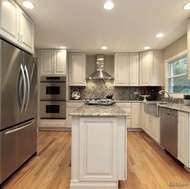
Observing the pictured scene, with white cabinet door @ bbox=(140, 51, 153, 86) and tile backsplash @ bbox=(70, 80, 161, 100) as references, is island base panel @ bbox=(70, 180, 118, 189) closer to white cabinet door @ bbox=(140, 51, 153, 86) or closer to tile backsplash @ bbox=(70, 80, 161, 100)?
white cabinet door @ bbox=(140, 51, 153, 86)

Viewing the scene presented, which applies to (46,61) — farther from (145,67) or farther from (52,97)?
(145,67)

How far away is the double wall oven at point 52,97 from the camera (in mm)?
4914

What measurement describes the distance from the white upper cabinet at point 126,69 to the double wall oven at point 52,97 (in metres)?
1.73

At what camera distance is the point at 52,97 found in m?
4.92

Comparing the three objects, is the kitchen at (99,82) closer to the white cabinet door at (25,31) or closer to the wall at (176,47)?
the wall at (176,47)

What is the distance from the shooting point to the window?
3769mm

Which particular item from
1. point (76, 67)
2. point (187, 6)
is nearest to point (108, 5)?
point (187, 6)

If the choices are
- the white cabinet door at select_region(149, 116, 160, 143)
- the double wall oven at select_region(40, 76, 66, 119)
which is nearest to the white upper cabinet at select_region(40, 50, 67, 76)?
the double wall oven at select_region(40, 76, 66, 119)

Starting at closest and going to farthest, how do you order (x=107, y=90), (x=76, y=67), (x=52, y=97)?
(x=52, y=97) → (x=76, y=67) → (x=107, y=90)

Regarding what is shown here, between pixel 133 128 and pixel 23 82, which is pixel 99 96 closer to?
pixel 133 128

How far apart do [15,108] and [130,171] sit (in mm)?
1855

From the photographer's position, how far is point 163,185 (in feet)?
6.64

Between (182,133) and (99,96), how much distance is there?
3.50 m

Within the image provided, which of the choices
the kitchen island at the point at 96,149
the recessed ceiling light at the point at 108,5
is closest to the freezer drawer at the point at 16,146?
the kitchen island at the point at 96,149
